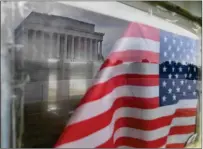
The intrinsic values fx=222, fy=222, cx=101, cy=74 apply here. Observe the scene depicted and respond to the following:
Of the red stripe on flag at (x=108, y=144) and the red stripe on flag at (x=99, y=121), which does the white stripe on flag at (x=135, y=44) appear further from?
the red stripe on flag at (x=108, y=144)

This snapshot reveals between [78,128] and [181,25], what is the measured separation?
0.78 m

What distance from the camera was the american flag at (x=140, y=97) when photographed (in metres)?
0.95

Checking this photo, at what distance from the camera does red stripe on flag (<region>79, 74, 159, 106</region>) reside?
0.95 meters

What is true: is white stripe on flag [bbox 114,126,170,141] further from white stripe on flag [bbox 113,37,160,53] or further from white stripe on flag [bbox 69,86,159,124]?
white stripe on flag [bbox 113,37,160,53]

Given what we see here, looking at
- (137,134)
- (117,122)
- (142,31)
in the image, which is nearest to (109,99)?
(117,122)

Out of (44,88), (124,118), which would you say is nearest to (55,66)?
(44,88)

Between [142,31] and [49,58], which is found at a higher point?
[142,31]

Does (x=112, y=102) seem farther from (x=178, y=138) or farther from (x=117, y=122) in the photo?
(x=178, y=138)

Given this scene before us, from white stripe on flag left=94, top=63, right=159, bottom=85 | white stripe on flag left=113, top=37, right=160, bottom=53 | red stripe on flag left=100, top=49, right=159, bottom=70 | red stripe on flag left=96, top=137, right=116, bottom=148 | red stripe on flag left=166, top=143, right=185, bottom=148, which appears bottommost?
red stripe on flag left=166, top=143, right=185, bottom=148

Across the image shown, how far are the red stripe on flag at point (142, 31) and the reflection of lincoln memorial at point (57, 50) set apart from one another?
146 mm

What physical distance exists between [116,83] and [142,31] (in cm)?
29

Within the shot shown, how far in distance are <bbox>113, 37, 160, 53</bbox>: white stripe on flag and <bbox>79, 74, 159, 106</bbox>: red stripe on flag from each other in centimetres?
13

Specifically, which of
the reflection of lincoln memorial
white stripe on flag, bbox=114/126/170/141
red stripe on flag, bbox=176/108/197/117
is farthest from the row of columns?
red stripe on flag, bbox=176/108/197/117

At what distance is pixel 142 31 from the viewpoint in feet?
3.50
